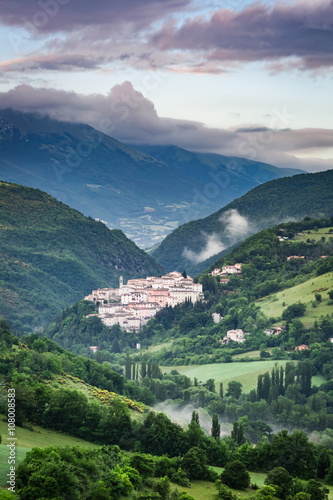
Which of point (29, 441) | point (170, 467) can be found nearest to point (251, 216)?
point (170, 467)

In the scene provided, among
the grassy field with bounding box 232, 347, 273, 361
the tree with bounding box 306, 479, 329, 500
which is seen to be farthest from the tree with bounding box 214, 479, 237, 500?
the grassy field with bounding box 232, 347, 273, 361

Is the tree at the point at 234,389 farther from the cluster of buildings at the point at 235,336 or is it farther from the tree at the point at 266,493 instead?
the tree at the point at 266,493

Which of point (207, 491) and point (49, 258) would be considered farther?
point (49, 258)

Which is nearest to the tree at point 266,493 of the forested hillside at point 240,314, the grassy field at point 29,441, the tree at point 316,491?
the tree at point 316,491

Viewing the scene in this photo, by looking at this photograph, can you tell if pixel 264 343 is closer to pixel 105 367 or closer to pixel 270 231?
pixel 105 367

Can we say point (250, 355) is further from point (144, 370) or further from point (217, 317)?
point (144, 370)

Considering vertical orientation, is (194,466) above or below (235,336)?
below
